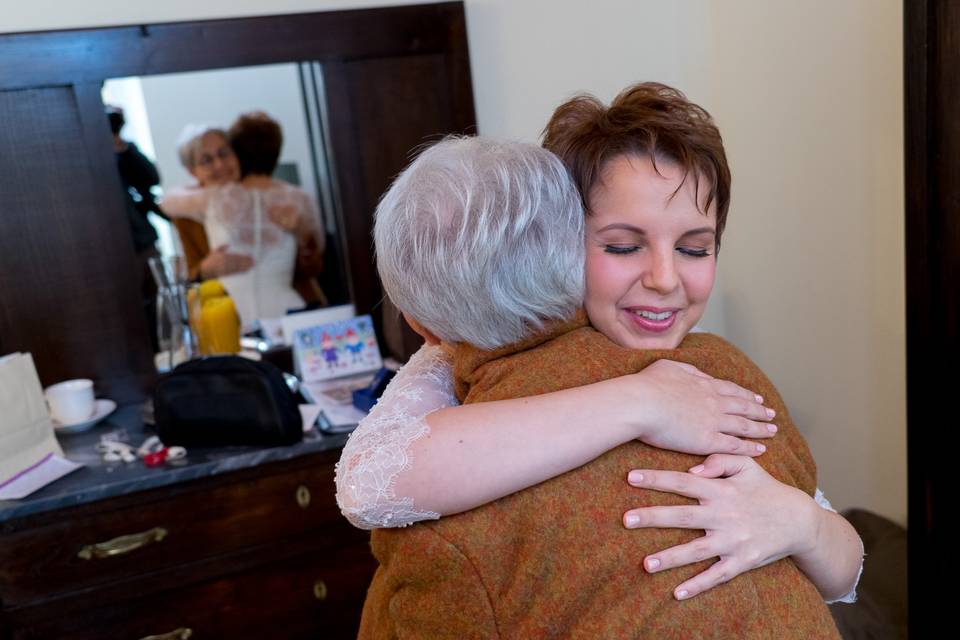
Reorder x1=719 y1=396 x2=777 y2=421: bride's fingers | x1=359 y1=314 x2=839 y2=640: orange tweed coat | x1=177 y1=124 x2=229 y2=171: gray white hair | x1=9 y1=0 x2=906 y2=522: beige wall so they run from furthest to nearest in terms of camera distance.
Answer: x1=177 y1=124 x2=229 y2=171: gray white hair → x1=9 y1=0 x2=906 y2=522: beige wall → x1=719 y1=396 x2=777 y2=421: bride's fingers → x1=359 y1=314 x2=839 y2=640: orange tweed coat

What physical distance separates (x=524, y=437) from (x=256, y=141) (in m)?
1.49

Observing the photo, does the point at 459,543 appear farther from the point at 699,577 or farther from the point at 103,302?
the point at 103,302

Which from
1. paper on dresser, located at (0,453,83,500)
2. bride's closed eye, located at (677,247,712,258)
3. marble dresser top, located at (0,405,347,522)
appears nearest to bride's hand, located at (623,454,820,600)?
bride's closed eye, located at (677,247,712,258)

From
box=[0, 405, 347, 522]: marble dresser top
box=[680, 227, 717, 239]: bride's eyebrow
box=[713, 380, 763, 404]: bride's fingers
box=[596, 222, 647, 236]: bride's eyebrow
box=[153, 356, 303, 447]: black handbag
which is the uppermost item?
box=[596, 222, 647, 236]: bride's eyebrow

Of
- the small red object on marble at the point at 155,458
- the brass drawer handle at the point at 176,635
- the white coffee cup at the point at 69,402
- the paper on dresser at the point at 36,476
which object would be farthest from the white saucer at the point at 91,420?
the brass drawer handle at the point at 176,635

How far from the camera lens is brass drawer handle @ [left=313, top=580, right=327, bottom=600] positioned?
1.82 meters

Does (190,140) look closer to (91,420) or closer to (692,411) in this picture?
(91,420)

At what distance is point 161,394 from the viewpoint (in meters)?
1.72

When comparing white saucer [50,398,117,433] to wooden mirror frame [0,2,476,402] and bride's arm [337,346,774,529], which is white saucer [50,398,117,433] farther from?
bride's arm [337,346,774,529]

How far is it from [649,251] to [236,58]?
136cm

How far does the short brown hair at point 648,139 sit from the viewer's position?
2.91 ft

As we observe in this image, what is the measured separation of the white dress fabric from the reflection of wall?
1.21m

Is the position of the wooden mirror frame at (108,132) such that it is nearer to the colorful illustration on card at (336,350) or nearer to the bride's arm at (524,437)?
the colorful illustration on card at (336,350)

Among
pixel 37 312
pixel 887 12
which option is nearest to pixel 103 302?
pixel 37 312
